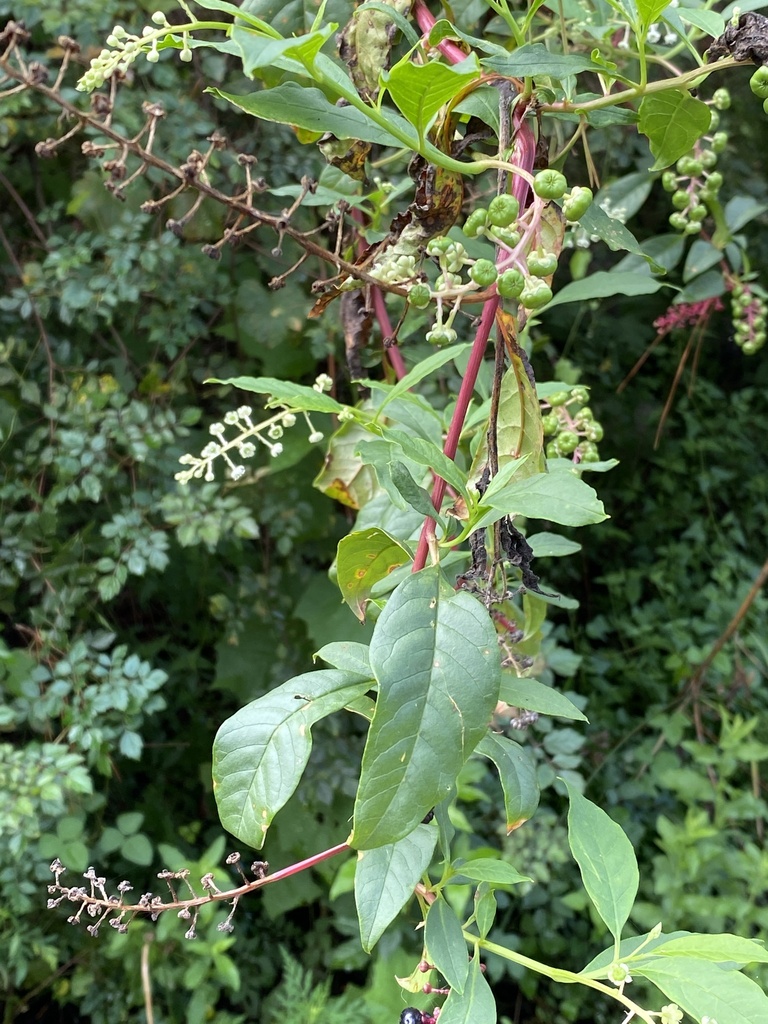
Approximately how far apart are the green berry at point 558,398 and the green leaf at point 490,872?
1.18ft

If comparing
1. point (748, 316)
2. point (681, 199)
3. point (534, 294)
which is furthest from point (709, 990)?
point (748, 316)

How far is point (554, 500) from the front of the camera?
1.18 ft

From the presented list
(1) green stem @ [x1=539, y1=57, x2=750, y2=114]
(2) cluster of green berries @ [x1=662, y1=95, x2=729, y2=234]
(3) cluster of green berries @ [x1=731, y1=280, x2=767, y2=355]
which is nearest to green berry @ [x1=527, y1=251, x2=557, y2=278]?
(1) green stem @ [x1=539, y1=57, x2=750, y2=114]

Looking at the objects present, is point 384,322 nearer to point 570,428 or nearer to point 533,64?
point 570,428

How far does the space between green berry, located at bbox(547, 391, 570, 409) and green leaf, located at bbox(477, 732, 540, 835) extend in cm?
30

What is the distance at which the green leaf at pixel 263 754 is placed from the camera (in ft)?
1.30

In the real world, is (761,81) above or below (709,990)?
above

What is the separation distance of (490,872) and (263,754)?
171mm

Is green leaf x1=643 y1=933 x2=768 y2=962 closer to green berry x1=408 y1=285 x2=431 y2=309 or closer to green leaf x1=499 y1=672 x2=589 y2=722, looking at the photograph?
green leaf x1=499 y1=672 x2=589 y2=722

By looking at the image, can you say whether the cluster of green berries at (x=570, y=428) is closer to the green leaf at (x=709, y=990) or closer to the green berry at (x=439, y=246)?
the green berry at (x=439, y=246)

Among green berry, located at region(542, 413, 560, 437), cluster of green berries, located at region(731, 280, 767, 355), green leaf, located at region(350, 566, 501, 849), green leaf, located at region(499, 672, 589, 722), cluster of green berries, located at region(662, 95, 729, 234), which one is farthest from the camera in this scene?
cluster of green berries, located at region(731, 280, 767, 355)

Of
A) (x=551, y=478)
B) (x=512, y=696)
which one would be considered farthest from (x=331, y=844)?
(x=551, y=478)

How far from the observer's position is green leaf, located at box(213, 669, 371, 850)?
397 millimetres

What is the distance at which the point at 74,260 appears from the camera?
1.05m
